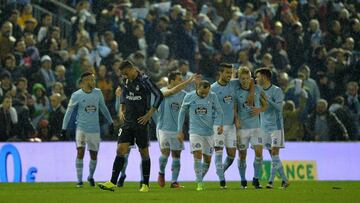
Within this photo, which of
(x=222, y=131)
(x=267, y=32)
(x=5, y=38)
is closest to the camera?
(x=222, y=131)

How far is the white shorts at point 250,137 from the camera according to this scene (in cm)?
1934

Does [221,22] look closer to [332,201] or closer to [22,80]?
[22,80]

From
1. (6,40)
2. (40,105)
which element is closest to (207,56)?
(40,105)

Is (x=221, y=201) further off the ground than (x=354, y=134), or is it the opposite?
(x=354, y=134)

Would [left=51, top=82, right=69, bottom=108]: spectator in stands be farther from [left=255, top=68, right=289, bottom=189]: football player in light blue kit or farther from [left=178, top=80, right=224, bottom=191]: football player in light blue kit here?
[left=255, top=68, right=289, bottom=189]: football player in light blue kit

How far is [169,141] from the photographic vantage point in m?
20.7

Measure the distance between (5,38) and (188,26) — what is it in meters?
5.16

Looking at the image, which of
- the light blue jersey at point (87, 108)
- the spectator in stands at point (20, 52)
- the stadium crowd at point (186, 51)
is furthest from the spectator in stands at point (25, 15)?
the light blue jersey at point (87, 108)

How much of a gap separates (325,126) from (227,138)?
20.3 ft

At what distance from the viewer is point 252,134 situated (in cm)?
1934

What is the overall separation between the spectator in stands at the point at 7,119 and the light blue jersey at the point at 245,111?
7257mm

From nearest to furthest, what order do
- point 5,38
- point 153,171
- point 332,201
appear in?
1. point 332,201
2. point 153,171
3. point 5,38

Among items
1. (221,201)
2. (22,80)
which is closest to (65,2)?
(22,80)

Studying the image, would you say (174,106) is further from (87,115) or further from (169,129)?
(87,115)
